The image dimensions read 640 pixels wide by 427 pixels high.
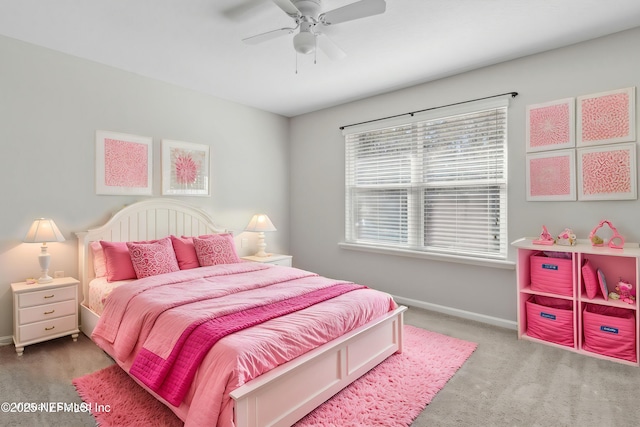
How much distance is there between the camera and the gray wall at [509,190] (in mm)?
2828

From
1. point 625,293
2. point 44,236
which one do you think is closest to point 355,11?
point 625,293

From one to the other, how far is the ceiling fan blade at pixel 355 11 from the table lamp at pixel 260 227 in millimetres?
2774

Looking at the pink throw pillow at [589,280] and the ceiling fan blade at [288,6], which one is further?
the pink throw pillow at [589,280]

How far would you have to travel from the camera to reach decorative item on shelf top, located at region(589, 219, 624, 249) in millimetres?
2647

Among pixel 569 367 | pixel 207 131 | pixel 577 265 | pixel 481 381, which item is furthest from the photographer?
pixel 207 131

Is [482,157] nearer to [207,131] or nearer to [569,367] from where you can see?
[569,367]

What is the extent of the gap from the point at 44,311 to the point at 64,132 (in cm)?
162

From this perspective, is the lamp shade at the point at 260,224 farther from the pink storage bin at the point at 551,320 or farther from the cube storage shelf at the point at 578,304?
the pink storage bin at the point at 551,320

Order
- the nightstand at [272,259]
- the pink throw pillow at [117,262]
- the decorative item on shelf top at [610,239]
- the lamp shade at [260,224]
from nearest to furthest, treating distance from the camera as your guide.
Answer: the decorative item on shelf top at [610,239] < the pink throw pillow at [117,262] < the nightstand at [272,259] < the lamp shade at [260,224]

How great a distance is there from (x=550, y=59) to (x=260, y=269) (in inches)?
131

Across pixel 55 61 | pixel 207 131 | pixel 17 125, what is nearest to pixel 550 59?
pixel 207 131

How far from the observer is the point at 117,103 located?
3494 mm

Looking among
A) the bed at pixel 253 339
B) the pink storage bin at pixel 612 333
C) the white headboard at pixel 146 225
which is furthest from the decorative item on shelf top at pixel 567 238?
the white headboard at pixel 146 225

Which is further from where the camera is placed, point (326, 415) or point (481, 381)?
point (481, 381)
